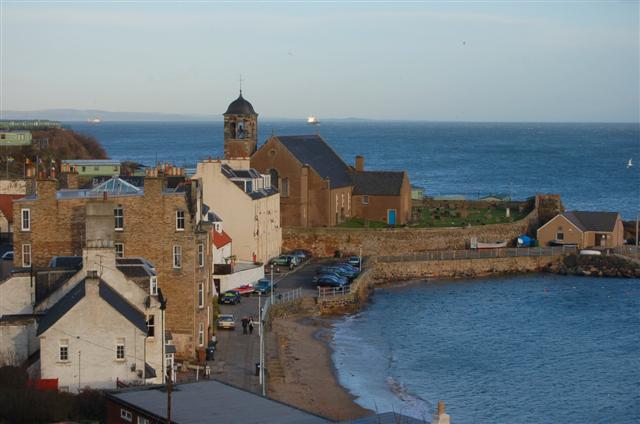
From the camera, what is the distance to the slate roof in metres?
30.9

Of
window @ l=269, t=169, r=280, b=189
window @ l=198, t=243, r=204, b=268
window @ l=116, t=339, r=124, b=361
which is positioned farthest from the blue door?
window @ l=116, t=339, r=124, b=361

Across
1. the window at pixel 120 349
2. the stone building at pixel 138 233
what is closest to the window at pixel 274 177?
the stone building at pixel 138 233

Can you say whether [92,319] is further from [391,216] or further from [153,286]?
[391,216]

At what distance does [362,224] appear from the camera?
2675 inches

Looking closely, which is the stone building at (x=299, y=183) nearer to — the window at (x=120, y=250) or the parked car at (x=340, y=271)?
the parked car at (x=340, y=271)

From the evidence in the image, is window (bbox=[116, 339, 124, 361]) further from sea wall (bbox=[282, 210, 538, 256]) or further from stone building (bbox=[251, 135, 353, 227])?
stone building (bbox=[251, 135, 353, 227])

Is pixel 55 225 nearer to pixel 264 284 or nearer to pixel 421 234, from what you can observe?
pixel 264 284

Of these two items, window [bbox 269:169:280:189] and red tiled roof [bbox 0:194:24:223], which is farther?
window [bbox 269:169:280:189]

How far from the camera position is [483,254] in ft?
209

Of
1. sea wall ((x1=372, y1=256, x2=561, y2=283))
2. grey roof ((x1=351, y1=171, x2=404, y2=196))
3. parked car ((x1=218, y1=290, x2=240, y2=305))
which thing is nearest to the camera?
parked car ((x1=218, y1=290, x2=240, y2=305))

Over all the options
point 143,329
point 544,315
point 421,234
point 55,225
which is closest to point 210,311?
point 55,225

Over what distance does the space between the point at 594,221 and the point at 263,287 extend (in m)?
25.7

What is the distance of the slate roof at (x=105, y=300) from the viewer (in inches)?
1216

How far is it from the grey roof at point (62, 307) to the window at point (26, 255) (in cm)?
519
